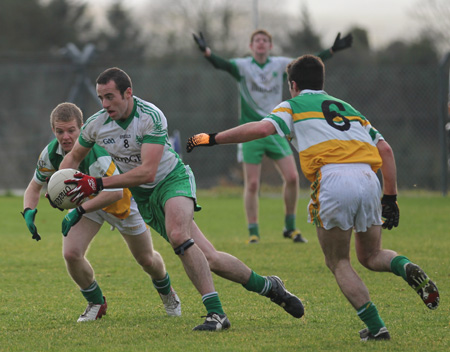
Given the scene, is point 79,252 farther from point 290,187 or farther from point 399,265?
point 290,187

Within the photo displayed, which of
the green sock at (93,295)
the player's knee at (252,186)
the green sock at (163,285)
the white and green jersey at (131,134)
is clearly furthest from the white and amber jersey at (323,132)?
the player's knee at (252,186)

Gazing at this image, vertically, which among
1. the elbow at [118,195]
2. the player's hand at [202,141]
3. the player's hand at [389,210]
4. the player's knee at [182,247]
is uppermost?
the player's hand at [202,141]

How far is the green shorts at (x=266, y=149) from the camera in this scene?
9.70 metres

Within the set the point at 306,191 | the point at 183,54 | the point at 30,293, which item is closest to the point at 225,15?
the point at 183,54

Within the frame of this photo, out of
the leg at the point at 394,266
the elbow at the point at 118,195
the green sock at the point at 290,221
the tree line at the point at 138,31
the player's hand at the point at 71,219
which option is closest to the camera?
the leg at the point at 394,266

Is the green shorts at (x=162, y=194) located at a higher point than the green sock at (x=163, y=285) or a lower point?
higher

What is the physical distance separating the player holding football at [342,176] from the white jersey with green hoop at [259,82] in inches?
210

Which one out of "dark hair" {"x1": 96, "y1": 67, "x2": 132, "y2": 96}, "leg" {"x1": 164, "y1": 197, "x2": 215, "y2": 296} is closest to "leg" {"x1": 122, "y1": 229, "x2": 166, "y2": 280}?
"leg" {"x1": 164, "y1": 197, "x2": 215, "y2": 296}

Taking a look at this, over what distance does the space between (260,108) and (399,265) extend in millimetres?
5810

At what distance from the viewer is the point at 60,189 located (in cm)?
493

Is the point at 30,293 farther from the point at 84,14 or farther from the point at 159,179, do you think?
the point at 84,14

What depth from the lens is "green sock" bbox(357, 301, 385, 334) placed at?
4535mm

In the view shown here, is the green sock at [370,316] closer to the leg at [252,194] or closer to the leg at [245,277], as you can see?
the leg at [245,277]

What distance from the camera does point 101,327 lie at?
5.23 meters
